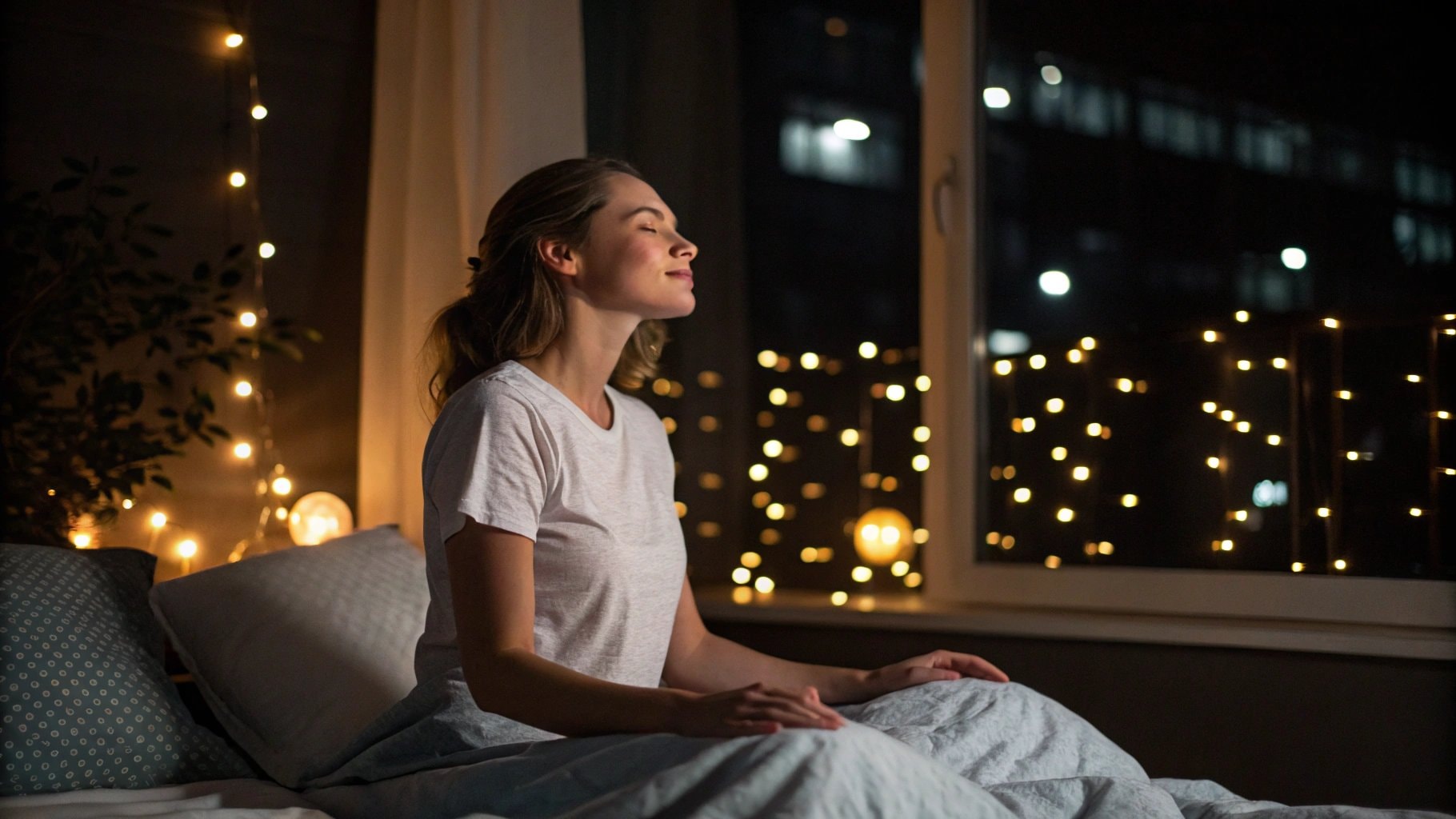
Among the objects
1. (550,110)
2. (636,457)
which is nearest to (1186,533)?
(636,457)

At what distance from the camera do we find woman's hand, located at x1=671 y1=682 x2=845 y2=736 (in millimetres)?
1081

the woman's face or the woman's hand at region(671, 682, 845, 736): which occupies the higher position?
the woman's face

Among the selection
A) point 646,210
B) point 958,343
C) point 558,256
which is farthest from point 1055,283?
point 558,256

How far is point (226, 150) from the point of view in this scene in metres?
2.51

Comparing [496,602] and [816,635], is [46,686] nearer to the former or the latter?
[496,602]

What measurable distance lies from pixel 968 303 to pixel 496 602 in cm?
140

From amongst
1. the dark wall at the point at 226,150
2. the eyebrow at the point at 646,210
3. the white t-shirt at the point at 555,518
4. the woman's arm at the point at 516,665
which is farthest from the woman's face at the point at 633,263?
the dark wall at the point at 226,150

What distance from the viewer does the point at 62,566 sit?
67.1 inches

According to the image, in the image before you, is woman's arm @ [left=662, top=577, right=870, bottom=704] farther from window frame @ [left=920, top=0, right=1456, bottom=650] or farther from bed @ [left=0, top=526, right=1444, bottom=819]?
window frame @ [left=920, top=0, right=1456, bottom=650]

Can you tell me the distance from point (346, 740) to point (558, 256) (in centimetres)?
73

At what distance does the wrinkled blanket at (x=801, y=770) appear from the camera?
1010 mm

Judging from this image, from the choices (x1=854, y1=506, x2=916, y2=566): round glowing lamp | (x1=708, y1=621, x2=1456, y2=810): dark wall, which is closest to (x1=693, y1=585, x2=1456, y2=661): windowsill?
(x1=708, y1=621, x2=1456, y2=810): dark wall

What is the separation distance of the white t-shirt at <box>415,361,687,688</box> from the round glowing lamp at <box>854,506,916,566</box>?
4.17 ft

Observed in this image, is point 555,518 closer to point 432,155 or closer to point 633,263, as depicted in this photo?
point 633,263
